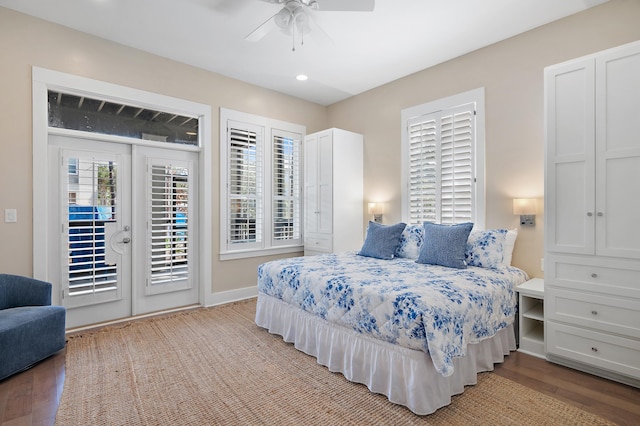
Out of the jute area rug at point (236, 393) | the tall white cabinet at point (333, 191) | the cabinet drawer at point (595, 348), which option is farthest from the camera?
the tall white cabinet at point (333, 191)

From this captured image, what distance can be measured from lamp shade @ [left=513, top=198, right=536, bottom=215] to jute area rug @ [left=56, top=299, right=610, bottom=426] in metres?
1.62

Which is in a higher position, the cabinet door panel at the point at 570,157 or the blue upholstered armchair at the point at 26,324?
the cabinet door panel at the point at 570,157

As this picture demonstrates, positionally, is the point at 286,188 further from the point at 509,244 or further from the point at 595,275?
the point at 595,275

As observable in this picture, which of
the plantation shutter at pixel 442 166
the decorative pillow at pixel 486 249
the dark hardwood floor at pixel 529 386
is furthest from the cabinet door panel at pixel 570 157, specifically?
the plantation shutter at pixel 442 166

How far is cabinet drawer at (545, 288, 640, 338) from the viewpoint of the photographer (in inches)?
89.8

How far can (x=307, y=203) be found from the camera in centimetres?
517

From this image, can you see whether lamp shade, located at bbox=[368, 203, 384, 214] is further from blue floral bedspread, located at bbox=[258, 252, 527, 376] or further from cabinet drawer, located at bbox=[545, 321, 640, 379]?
cabinet drawer, located at bbox=[545, 321, 640, 379]

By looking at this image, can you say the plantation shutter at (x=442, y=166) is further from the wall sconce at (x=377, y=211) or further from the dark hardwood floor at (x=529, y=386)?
the dark hardwood floor at (x=529, y=386)

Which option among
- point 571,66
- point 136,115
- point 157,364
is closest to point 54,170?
point 136,115

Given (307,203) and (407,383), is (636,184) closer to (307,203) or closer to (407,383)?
(407,383)

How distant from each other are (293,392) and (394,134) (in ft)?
11.6

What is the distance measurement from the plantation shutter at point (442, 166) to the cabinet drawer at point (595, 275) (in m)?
1.16

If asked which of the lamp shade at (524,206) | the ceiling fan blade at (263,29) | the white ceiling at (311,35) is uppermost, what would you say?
the white ceiling at (311,35)

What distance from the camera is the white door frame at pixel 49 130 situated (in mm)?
3090
